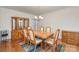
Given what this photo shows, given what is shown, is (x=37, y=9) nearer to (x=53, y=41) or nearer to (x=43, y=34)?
(x=43, y=34)

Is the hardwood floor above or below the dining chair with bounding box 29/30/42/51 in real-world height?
below

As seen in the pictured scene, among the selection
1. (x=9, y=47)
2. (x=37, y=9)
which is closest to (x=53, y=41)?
(x=37, y=9)

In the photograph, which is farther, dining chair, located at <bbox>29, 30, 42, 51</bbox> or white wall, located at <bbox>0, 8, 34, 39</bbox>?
dining chair, located at <bbox>29, 30, 42, 51</bbox>

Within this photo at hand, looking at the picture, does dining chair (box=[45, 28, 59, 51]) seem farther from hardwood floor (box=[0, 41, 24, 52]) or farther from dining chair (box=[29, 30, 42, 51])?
hardwood floor (box=[0, 41, 24, 52])

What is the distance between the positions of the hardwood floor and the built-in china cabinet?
0.32 ft

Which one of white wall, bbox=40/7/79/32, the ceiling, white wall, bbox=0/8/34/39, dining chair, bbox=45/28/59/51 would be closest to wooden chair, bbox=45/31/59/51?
dining chair, bbox=45/28/59/51

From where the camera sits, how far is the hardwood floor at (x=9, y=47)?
186 cm

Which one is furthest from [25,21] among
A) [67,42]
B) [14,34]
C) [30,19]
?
[67,42]

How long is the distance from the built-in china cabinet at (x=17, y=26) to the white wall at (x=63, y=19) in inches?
13.9

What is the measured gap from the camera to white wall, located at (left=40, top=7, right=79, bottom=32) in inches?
73.3

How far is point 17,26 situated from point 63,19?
97cm

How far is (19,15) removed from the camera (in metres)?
1.87

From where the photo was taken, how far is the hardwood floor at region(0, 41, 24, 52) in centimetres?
186

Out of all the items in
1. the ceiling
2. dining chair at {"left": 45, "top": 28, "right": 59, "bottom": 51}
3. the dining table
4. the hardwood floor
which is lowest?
the hardwood floor
